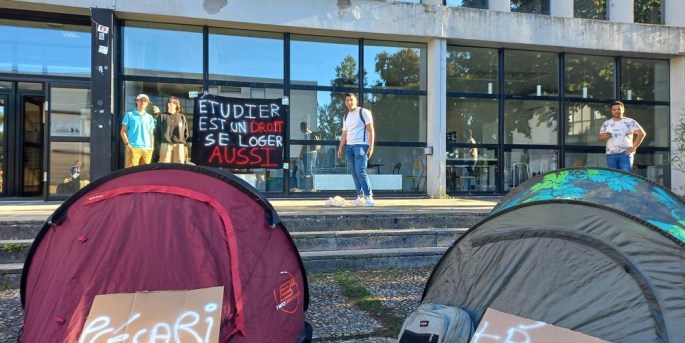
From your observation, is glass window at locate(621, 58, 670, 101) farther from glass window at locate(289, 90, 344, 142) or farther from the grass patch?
the grass patch

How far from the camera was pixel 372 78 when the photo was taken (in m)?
8.94

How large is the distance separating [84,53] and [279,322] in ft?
24.3

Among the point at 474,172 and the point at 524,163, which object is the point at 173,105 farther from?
the point at 524,163

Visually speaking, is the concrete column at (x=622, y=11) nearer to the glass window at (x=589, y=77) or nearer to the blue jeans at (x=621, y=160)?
the glass window at (x=589, y=77)

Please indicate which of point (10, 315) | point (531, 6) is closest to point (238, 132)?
point (10, 315)

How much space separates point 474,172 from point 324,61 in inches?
157

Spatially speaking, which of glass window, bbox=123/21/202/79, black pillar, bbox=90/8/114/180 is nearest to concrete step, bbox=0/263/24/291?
black pillar, bbox=90/8/114/180

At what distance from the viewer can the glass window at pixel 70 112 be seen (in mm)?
7598

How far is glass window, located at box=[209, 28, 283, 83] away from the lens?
8281 millimetres

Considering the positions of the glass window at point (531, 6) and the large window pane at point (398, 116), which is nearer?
the large window pane at point (398, 116)

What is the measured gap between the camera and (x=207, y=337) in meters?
2.20

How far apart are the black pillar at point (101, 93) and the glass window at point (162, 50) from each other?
20.1 inches

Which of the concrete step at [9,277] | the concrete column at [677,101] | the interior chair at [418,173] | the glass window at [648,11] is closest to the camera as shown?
the concrete step at [9,277]

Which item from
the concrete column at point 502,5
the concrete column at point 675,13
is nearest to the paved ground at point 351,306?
the concrete column at point 502,5
